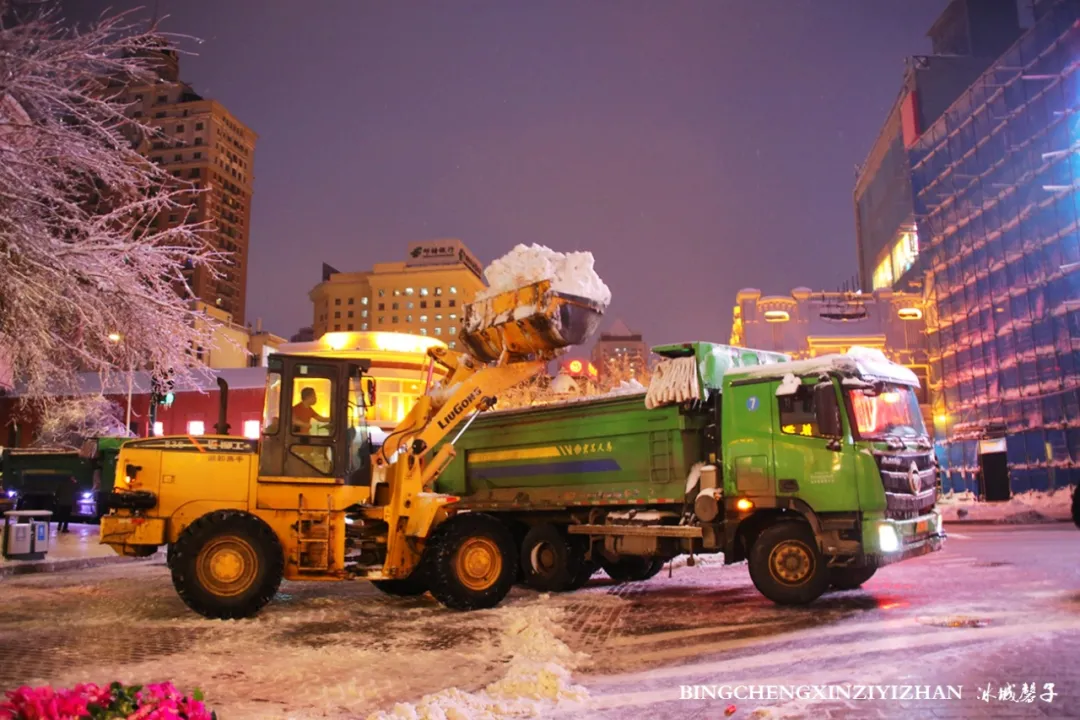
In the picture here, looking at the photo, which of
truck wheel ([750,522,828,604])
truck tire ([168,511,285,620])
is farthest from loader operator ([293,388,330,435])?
truck wheel ([750,522,828,604])

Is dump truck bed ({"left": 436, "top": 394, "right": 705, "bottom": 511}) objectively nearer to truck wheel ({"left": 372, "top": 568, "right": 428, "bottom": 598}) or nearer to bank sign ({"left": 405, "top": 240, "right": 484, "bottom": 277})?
truck wheel ({"left": 372, "top": 568, "right": 428, "bottom": 598})

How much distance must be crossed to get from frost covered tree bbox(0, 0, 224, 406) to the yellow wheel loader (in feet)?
4.19

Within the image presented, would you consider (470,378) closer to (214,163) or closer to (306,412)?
(306,412)

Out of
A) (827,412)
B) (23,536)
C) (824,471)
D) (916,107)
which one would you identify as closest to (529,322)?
(827,412)

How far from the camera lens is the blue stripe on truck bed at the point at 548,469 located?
1127 centimetres

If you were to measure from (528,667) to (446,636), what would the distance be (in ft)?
7.17

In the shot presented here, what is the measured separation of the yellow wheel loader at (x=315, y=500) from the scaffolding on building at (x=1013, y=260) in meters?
25.4

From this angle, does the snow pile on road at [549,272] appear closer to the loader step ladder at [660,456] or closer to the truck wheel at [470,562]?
the loader step ladder at [660,456]

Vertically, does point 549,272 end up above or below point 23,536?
above

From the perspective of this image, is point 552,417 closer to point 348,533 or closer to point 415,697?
point 348,533

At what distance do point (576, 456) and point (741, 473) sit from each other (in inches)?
100

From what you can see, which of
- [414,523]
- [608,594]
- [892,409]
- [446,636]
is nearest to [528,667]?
[446,636]

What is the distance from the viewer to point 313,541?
9891 millimetres

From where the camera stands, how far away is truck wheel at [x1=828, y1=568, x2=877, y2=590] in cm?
1011
